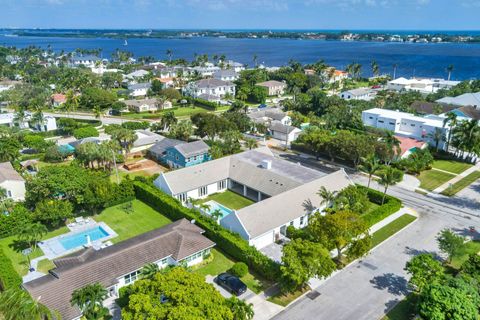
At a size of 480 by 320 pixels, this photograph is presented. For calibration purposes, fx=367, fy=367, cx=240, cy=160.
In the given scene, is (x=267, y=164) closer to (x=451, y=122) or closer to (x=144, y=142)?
(x=144, y=142)

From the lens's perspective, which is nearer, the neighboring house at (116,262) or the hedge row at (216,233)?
the neighboring house at (116,262)

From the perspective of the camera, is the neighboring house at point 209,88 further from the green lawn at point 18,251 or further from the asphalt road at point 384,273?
the asphalt road at point 384,273

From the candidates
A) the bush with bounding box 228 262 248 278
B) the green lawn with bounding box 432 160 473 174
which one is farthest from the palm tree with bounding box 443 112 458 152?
the bush with bounding box 228 262 248 278

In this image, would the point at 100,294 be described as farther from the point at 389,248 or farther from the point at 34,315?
the point at 389,248

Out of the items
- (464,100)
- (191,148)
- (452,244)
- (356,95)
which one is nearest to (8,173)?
(191,148)

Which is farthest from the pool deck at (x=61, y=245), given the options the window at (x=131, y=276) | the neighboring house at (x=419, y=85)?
the neighboring house at (x=419, y=85)

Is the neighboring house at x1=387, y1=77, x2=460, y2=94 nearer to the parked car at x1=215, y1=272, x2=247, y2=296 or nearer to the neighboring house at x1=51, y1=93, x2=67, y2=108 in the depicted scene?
the neighboring house at x1=51, y1=93, x2=67, y2=108

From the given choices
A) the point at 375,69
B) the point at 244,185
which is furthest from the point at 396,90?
the point at 244,185
